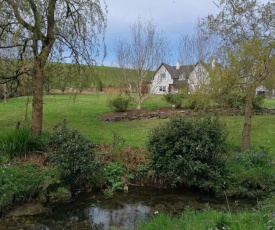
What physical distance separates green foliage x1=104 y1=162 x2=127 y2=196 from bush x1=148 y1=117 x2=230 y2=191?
86cm

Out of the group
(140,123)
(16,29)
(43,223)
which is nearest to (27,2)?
(16,29)

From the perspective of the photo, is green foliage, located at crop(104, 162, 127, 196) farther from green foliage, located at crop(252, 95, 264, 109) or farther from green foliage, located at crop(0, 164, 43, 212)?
green foliage, located at crop(252, 95, 264, 109)

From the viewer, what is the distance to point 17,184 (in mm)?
7027

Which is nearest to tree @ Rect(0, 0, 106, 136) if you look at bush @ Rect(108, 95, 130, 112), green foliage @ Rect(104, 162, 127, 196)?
green foliage @ Rect(104, 162, 127, 196)

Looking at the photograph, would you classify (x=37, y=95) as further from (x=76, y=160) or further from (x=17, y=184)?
(x=17, y=184)

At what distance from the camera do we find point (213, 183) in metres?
7.96

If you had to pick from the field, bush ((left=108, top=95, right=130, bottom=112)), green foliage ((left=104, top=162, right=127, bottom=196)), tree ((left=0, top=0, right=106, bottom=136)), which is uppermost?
tree ((left=0, top=0, right=106, bottom=136))

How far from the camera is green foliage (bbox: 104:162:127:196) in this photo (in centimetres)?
811

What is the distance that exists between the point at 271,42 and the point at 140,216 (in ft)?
21.2

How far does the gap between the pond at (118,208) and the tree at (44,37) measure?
12.0ft

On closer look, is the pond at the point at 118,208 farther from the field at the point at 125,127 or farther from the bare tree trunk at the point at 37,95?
the bare tree trunk at the point at 37,95

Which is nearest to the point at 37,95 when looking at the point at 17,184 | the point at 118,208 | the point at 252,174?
the point at 17,184

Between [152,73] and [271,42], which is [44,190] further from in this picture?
[152,73]

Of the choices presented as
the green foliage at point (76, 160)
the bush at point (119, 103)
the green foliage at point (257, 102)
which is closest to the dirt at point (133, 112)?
the bush at point (119, 103)
